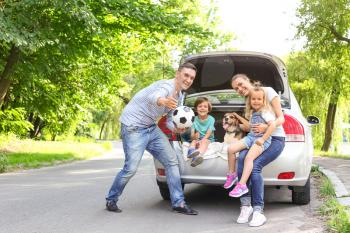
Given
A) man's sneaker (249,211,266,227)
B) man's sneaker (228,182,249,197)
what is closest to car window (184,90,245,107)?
man's sneaker (228,182,249,197)

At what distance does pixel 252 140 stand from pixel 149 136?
4.07 feet

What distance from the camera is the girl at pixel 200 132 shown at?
6.22 metres

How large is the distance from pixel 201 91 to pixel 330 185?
8.04ft

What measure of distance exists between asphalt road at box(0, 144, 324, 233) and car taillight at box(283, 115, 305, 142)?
0.89 meters

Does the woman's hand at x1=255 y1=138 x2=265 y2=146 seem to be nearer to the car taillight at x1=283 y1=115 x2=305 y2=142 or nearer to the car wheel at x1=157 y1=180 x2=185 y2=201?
the car taillight at x1=283 y1=115 x2=305 y2=142

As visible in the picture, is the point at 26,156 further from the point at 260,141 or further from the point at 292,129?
the point at 260,141

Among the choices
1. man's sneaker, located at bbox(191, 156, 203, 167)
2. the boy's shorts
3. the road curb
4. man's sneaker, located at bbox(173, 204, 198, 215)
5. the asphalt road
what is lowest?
the asphalt road

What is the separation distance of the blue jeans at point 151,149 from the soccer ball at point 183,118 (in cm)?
37

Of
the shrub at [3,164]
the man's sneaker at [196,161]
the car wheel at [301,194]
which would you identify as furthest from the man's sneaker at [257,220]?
the shrub at [3,164]

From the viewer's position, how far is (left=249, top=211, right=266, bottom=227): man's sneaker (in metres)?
5.48

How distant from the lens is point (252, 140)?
19.2ft

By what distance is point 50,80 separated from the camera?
20969 mm

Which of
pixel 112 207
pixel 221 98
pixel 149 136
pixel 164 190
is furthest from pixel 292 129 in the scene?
pixel 112 207

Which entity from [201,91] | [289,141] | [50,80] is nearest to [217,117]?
[201,91]
